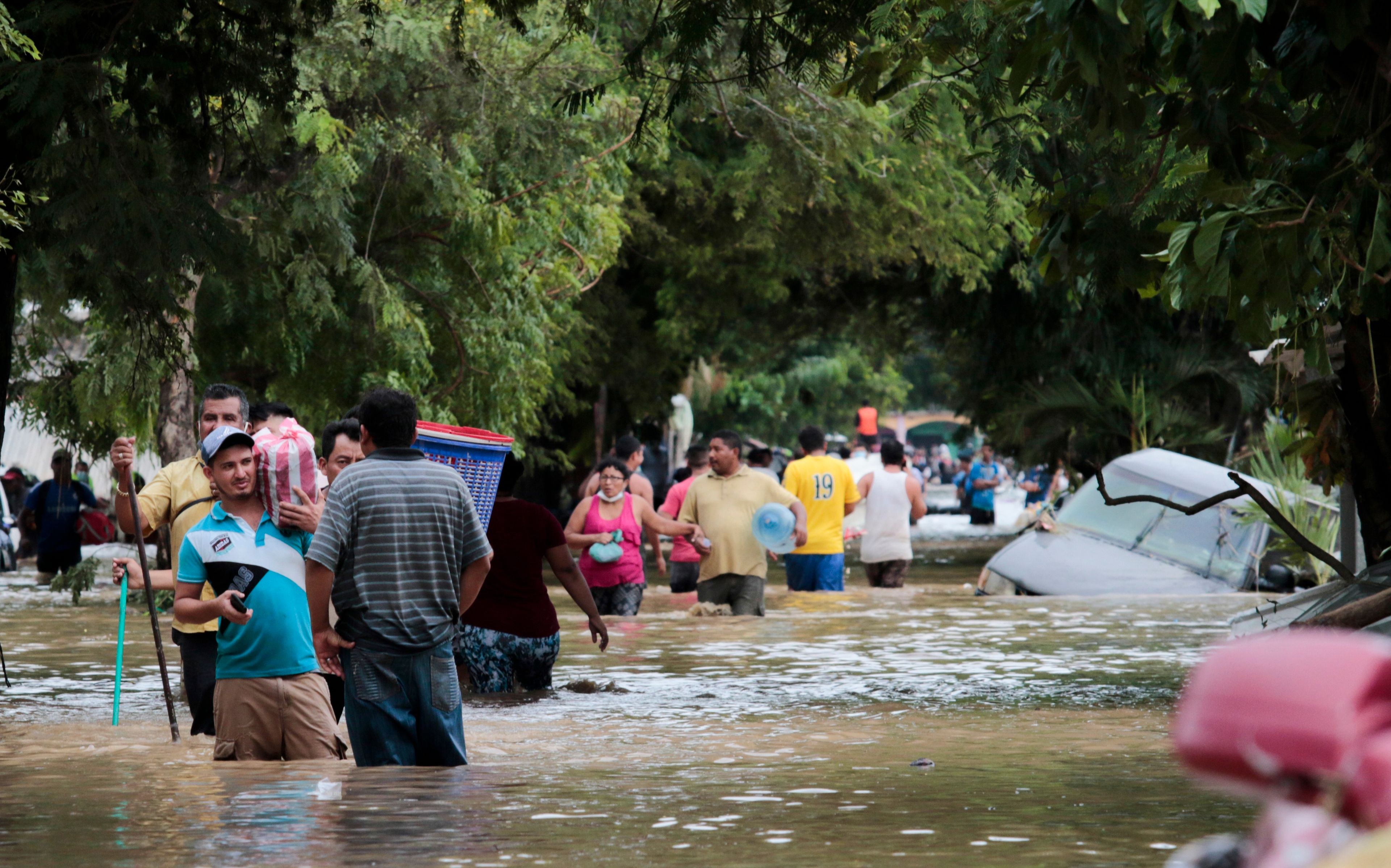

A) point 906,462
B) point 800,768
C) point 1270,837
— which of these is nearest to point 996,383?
point 906,462

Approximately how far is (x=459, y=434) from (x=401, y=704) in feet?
8.73

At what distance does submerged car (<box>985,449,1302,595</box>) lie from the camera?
19.9 metres

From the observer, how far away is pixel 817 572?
723 inches

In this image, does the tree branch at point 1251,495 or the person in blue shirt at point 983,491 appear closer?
the tree branch at point 1251,495

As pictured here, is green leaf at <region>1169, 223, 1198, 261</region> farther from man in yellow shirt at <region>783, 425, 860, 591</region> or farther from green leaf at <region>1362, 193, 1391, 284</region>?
man in yellow shirt at <region>783, 425, 860, 591</region>

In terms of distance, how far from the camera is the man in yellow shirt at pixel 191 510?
321 inches

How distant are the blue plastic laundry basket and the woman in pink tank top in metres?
5.29

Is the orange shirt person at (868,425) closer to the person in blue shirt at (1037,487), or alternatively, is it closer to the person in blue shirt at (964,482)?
the person in blue shirt at (964,482)

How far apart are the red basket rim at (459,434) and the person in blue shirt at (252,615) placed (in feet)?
4.30

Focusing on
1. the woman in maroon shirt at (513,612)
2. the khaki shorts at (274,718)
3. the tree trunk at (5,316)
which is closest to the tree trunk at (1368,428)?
the woman in maroon shirt at (513,612)

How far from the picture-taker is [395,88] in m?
18.4

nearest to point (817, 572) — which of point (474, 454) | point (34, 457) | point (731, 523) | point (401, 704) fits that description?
point (731, 523)

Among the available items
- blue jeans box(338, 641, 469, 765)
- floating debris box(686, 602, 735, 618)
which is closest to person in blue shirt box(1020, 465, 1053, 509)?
floating debris box(686, 602, 735, 618)

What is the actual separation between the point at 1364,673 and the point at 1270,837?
20 cm
